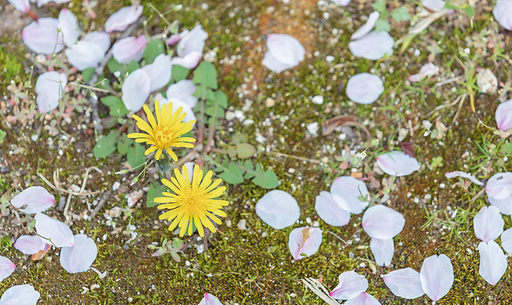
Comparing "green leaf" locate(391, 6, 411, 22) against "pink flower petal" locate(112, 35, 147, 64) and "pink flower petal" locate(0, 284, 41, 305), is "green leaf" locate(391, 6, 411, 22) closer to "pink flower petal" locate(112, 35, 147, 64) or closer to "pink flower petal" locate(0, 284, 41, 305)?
"pink flower petal" locate(112, 35, 147, 64)

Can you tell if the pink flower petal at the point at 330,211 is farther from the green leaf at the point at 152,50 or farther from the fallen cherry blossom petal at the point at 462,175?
the green leaf at the point at 152,50

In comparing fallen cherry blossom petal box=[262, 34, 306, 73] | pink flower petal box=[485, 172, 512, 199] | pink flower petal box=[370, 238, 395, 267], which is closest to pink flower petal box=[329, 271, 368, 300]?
pink flower petal box=[370, 238, 395, 267]

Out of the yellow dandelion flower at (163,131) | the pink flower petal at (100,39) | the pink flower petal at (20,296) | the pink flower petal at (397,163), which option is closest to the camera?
the yellow dandelion flower at (163,131)

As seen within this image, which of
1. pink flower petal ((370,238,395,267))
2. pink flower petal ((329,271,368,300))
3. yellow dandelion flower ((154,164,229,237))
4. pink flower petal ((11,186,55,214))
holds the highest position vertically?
yellow dandelion flower ((154,164,229,237))

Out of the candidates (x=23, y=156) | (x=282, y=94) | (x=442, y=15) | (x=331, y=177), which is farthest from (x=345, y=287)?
(x=23, y=156)

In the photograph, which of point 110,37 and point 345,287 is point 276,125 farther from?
point 110,37

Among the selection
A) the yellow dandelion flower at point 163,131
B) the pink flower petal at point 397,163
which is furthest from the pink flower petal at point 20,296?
the pink flower petal at point 397,163
